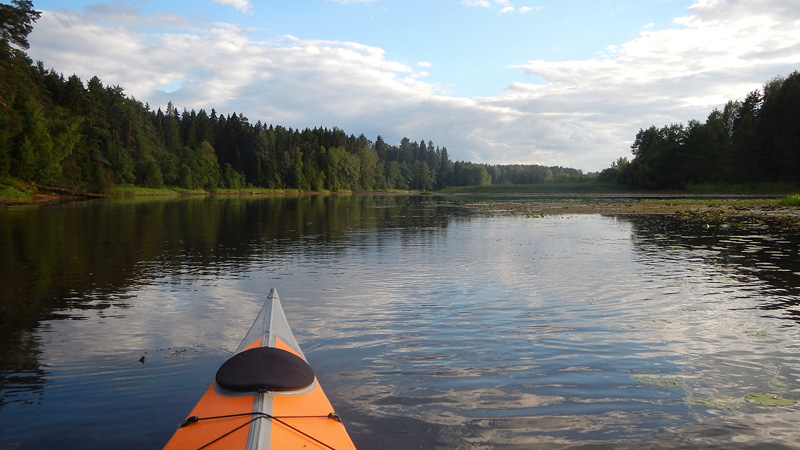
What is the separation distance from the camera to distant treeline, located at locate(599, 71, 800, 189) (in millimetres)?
79625

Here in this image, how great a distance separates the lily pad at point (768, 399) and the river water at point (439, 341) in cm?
11

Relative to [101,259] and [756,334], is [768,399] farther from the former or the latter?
[101,259]

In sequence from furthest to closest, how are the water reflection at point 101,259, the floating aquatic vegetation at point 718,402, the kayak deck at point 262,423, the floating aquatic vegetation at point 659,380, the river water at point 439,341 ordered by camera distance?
the water reflection at point 101,259, the floating aquatic vegetation at point 659,380, the floating aquatic vegetation at point 718,402, the river water at point 439,341, the kayak deck at point 262,423

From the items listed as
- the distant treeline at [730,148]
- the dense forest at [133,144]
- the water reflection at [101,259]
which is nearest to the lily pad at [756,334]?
the water reflection at [101,259]

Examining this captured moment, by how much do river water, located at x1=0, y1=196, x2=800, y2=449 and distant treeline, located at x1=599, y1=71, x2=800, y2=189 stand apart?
79.6m

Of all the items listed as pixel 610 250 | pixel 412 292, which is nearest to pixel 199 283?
pixel 412 292

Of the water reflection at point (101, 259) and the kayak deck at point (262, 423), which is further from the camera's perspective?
the water reflection at point (101, 259)

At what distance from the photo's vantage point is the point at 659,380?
6906 millimetres

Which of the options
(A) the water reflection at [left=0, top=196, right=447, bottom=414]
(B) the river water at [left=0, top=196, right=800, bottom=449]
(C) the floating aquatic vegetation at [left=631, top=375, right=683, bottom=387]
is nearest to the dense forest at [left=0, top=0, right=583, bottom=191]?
(A) the water reflection at [left=0, top=196, right=447, bottom=414]

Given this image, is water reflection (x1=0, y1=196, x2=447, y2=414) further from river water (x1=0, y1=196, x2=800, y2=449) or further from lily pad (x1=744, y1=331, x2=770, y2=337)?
lily pad (x1=744, y1=331, x2=770, y2=337)

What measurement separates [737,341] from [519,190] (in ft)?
436

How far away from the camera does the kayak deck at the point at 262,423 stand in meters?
3.93

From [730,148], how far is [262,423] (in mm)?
112201

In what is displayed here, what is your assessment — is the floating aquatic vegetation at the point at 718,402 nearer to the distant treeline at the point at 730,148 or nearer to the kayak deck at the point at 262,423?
the kayak deck at the point at 262,423
